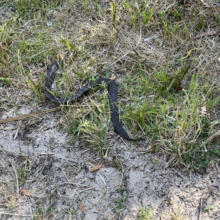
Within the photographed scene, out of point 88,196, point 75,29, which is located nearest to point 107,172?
point 88,196

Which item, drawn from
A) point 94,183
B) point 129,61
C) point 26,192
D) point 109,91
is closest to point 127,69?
point 129,61

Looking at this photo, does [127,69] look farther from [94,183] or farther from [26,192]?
[26,192]

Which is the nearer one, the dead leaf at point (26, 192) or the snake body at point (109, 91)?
the dead leaf at point (26, 192)

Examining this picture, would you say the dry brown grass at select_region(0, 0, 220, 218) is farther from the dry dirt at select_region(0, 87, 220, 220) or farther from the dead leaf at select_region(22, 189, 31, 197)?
the dead leaf at select_region(22, 189, 31, 197)

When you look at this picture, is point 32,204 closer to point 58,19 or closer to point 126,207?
point 126,207

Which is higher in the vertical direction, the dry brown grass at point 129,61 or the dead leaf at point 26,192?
the dry brown grass at point 129,61

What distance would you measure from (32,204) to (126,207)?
0.83 m

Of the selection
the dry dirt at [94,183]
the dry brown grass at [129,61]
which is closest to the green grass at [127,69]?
the dry brown grass at [129,61]

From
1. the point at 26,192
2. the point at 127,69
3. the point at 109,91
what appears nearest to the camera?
the point at 26,192

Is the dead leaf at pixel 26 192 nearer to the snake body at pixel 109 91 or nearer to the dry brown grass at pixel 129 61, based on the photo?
the dry brown grass at pixel 129 61

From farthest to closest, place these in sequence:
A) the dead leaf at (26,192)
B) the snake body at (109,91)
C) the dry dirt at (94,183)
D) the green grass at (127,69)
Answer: the snake body at (109,91) < the green grass at (127,69) < the dead leaf at (26,192) < the dry dirt at (94,183)

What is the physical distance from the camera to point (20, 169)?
2207 millimetres

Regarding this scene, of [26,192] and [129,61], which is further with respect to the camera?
[129,61]

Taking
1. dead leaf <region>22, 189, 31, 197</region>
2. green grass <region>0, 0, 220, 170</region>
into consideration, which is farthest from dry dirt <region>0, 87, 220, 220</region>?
green grass <region>0, 0, 220, 170</region>
